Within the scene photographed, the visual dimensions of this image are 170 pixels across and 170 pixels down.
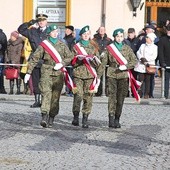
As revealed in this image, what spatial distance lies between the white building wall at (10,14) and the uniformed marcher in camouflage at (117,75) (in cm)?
1024

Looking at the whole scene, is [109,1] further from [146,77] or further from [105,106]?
[105,106]

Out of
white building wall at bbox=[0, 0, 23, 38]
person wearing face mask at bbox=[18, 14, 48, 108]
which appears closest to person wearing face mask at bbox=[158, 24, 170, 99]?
person wearing face mask at bbox=[18, 14, 48, 108]

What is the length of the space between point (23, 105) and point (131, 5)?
7.39m

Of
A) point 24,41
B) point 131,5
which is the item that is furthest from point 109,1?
point 24,41

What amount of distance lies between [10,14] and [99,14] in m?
2.82

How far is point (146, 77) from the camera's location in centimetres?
1719

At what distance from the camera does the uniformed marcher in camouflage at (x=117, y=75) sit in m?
12.0

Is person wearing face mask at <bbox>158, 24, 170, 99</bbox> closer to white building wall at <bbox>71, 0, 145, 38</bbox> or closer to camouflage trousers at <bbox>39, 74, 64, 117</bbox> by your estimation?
white building wall at <bbox>71, 0, 145, 38</bbox>

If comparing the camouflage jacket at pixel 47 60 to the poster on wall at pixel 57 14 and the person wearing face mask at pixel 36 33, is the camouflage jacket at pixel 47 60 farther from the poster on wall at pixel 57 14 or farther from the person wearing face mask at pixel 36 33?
the poster on wall at pixel 57 14

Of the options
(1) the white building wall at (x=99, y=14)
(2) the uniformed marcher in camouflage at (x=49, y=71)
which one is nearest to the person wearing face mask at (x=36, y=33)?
(2) the uniformed marcher in camouflage at (x=49, y=71)

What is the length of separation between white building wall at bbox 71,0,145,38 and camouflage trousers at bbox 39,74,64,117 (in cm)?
963

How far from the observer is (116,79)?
12141 millimetres

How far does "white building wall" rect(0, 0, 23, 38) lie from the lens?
21953mm

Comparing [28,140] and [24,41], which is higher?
[24,41]
